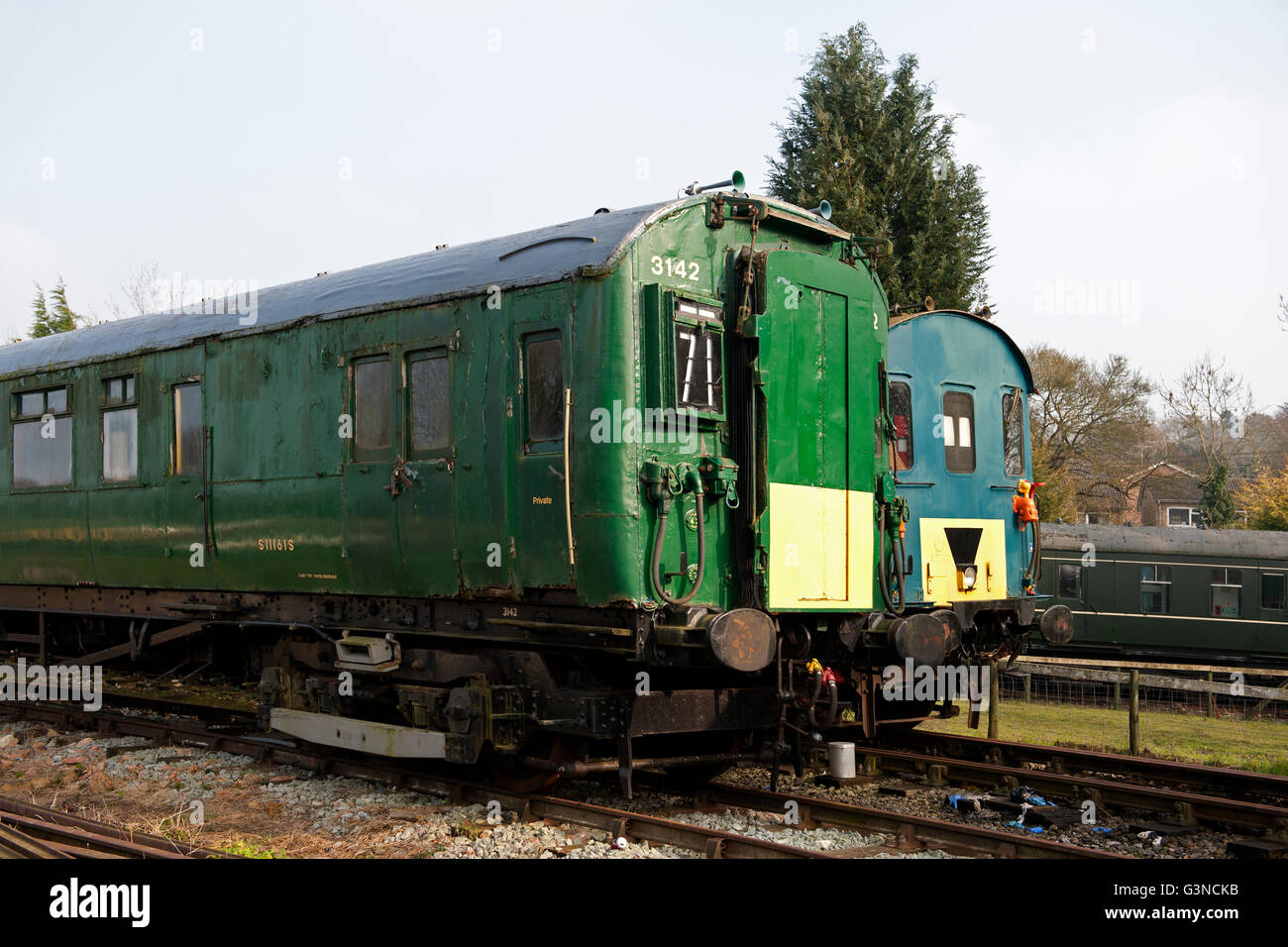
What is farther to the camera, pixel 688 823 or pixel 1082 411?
pixel 1082 411

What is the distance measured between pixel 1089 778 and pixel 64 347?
11.2m

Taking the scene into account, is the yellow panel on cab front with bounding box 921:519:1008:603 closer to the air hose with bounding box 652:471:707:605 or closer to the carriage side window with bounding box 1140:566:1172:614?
the air hose with bounding box 652:471:707:605

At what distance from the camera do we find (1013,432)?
42.7 ft

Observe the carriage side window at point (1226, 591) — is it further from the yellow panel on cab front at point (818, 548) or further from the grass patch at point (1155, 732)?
the yellow panel on cab front at point (818, 548)

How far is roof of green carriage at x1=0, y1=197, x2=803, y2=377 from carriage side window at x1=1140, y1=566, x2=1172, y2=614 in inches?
618

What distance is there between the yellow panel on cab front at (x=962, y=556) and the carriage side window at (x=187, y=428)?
7097mm

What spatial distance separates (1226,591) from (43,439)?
763 inches

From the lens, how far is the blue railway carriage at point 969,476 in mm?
11336

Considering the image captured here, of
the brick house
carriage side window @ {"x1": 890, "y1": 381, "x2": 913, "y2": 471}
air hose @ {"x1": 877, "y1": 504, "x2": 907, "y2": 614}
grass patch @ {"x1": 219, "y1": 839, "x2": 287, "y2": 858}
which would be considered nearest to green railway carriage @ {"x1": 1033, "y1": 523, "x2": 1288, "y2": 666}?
carriage side window @ {"x1": 890, "y1": 381, "x2": 913, "y2": 471}

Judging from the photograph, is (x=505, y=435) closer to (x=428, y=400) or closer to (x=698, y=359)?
(x=428, y=400)

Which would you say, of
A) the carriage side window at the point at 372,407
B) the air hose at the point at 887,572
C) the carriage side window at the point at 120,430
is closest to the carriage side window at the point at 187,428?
the carriage side window at the point at 120,430

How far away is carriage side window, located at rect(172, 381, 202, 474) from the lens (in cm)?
→ 1055

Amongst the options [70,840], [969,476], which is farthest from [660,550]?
[969,476]
